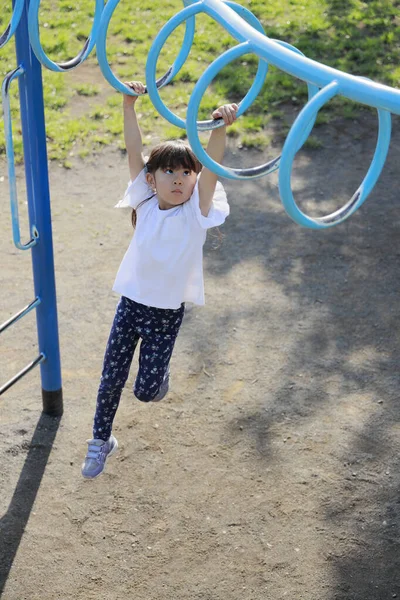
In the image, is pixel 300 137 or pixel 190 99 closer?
pixel 300 137

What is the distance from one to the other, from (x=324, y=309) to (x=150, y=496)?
171 cm

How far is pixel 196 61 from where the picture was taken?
322 inches

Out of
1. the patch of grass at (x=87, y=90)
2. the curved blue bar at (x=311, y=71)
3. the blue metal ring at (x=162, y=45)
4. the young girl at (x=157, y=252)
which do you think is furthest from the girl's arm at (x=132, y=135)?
the patch of grass at (x=87, y=90)

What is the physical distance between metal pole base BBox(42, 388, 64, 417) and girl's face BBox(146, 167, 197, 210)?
1456 mm

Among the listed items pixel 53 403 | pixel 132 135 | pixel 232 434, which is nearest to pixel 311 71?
pixel 132 135

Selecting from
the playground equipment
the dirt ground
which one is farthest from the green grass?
the playground equipment

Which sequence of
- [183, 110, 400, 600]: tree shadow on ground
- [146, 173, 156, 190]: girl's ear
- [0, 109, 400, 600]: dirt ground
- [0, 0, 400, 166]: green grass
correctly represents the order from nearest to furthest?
[146, 173, 156, 190]: girl's ear < [0, 109, 400, 600]: dirt ground < [183, 110, 400, 600]: tree shadow on ground < [0, 0, 400, 166]: green grass

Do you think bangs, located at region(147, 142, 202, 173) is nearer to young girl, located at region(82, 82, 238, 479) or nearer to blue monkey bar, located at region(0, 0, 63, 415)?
young girl, located at region(82, 82, 238, 479)

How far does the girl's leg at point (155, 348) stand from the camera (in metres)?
3.42

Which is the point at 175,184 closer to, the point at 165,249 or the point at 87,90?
the point at 165,249

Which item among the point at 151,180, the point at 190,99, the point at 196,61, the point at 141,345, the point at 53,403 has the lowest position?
the point at 53,403

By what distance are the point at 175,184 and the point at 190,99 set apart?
798 millimetres

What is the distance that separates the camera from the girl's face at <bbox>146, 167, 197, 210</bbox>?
10.2 feet

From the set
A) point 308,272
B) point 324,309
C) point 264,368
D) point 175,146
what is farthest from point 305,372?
point 175,146
